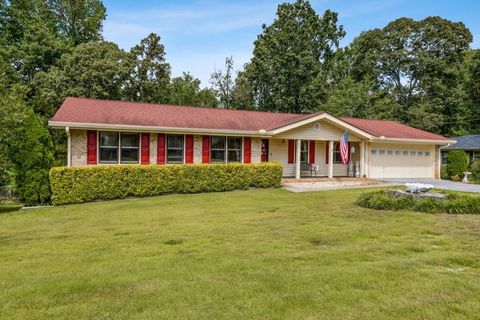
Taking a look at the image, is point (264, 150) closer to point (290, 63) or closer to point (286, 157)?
point (286, 157)

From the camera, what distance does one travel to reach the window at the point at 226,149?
56.0 feet

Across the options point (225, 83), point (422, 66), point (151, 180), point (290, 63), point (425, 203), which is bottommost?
point (425, 203)

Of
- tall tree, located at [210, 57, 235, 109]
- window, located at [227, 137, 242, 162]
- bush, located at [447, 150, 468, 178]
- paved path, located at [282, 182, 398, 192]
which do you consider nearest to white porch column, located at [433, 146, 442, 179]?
bush, located at [447, 150, 468, 178]

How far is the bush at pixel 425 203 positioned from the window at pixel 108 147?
10.3 m

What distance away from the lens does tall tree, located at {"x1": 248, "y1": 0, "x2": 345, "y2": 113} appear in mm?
32969

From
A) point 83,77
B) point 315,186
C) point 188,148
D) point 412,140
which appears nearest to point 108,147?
point 188,148

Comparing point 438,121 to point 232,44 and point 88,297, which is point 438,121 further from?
point 88,297

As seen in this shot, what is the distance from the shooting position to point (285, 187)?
52.8ft

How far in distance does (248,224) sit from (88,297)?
4.60 m

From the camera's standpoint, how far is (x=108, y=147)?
591 inches

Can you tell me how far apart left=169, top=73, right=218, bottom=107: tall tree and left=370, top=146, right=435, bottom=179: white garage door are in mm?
21023

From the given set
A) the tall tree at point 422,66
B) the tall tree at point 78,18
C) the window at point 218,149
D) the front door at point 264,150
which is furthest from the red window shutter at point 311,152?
the tall tree at point 78,18

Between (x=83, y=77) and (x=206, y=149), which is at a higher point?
(x=83, y=77)

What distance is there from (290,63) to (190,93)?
35.9ft
